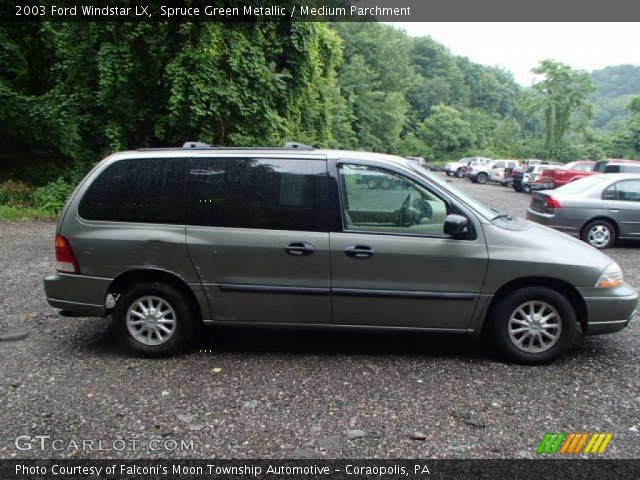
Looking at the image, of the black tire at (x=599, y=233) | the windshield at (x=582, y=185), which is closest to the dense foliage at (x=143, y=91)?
the windshield at (x=582, y=185)

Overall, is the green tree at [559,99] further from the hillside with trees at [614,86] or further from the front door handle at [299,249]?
the front door handle at [299,249]

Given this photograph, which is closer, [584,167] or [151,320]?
[151,320]

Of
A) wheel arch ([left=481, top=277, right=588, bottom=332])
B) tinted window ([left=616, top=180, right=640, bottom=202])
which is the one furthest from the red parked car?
wheel arch ([left=481, top=277, right=588, bottom=332])

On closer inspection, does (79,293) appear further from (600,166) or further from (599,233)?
(600,166)

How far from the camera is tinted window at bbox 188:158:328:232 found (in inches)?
169

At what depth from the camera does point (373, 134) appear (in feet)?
127

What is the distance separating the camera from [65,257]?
4418 mm

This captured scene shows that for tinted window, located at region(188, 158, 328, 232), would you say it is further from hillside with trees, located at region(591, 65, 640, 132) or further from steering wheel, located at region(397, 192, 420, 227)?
hillside with trees, located at region(591, 65, 640, 132)

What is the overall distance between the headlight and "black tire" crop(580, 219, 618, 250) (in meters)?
6.25

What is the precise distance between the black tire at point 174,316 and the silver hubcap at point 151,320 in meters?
0.02

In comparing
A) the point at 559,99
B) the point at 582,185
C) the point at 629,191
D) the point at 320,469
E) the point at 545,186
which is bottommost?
the point at 320,469

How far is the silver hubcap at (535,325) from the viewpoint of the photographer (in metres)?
4.28

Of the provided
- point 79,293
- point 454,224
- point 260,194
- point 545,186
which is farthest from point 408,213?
point 545,186

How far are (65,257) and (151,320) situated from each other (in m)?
0.92
